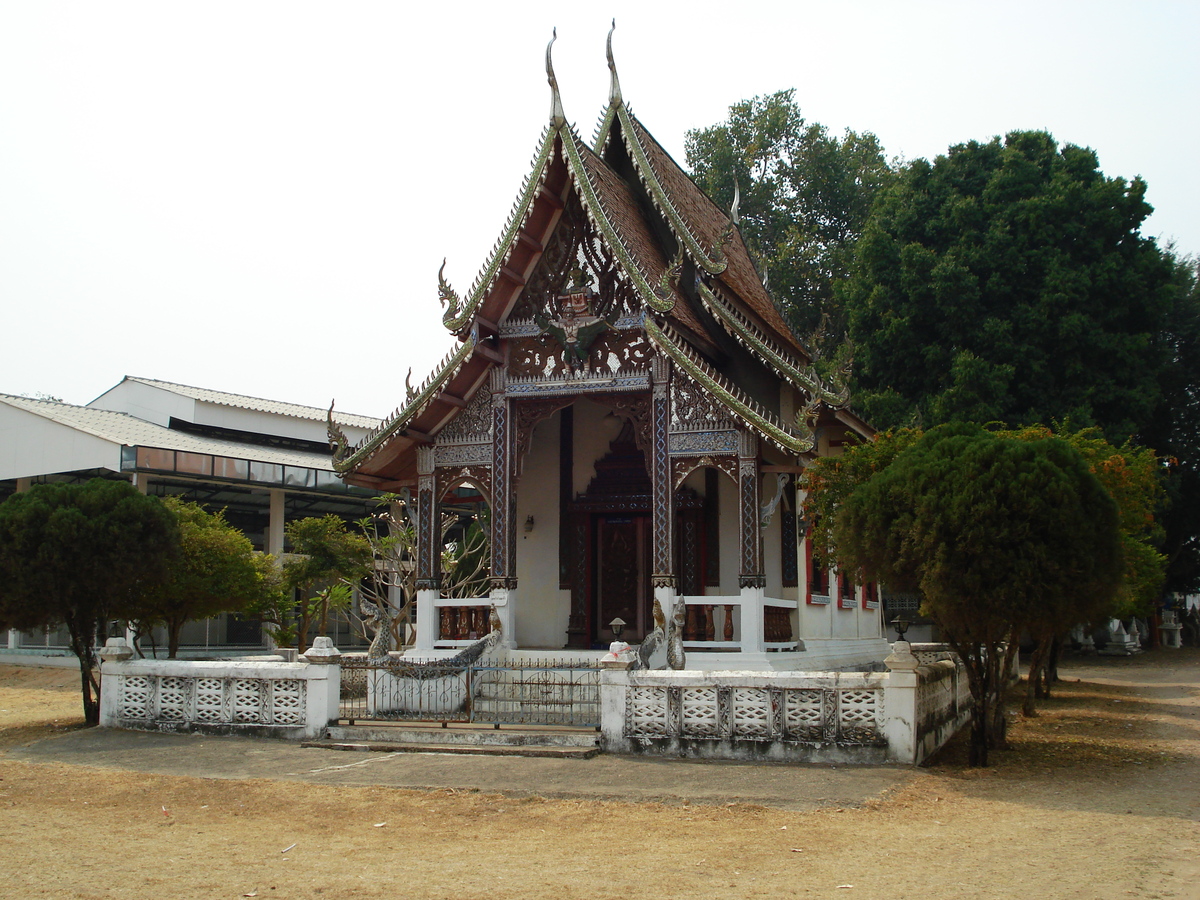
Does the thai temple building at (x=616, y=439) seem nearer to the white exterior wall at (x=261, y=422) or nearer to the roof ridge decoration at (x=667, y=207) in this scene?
the roof ridge decoration at (x=667, y=207)


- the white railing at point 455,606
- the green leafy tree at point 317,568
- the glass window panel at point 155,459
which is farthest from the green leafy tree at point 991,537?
the glass window panel at point 155,459

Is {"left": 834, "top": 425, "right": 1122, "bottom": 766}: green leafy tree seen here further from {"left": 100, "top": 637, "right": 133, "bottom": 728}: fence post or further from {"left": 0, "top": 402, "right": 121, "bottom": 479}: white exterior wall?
{"left": 0, "top": 402, "right": 121, "bottom": 479}: white exterior wall

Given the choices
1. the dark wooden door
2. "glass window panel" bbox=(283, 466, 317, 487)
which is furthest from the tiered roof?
"glass window panel" bbox=(283, 466, 317, 487)

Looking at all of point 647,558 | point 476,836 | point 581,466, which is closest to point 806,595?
point 647,558

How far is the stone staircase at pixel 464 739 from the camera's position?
10.8 meters

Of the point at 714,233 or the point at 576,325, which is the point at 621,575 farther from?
the point at 714,233

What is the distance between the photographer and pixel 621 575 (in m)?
16.8

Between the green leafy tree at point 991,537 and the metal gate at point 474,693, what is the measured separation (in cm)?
398

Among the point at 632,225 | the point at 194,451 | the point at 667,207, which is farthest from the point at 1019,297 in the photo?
the point at 194,451

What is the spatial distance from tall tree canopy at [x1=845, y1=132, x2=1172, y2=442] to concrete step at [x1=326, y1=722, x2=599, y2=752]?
56.8ft

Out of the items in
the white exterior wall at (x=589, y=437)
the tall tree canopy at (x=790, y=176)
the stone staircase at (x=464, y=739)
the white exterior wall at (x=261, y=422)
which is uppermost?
the tall tree canopy at (x=790, y=176)

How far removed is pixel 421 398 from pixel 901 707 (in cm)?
777

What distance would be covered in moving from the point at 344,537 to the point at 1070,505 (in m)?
17.4

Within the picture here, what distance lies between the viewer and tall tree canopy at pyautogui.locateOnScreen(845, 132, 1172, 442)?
26562mm
